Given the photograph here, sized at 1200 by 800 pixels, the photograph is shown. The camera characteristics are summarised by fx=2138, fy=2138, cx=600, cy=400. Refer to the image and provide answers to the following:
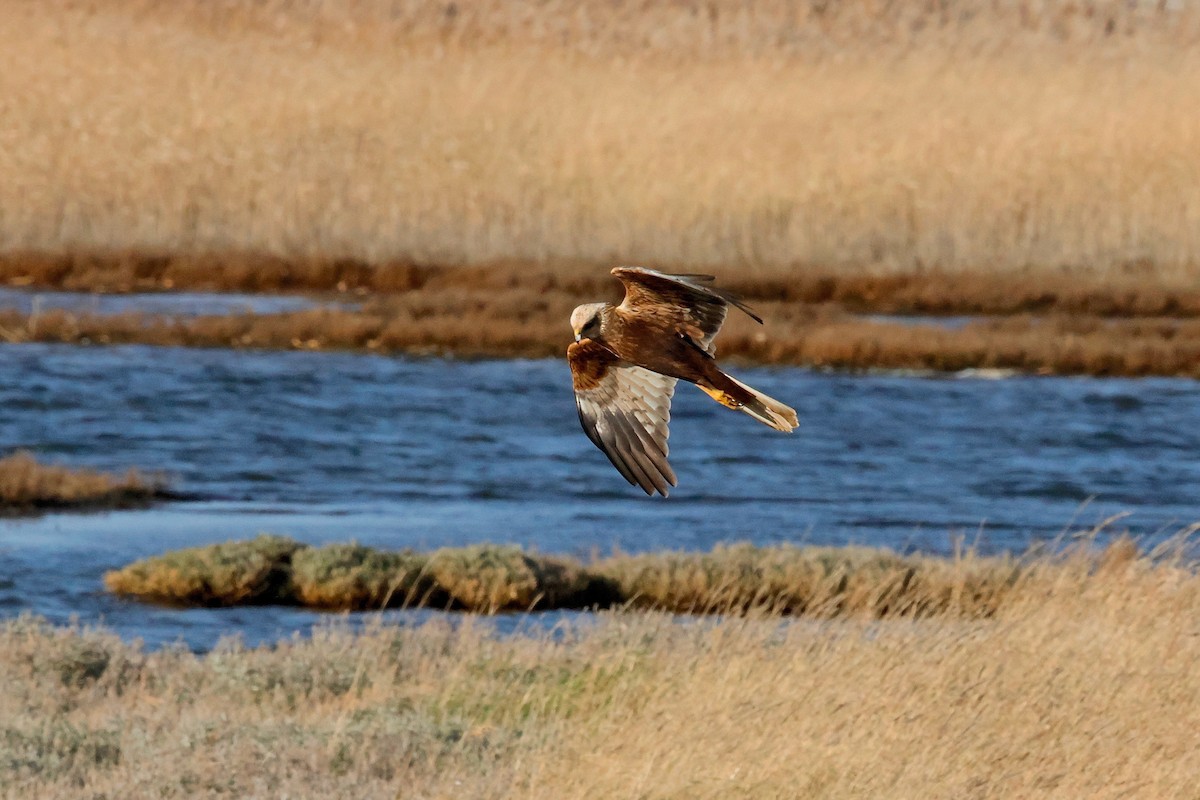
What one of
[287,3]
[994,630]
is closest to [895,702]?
[994,630]

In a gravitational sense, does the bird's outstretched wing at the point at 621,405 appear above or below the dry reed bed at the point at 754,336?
above

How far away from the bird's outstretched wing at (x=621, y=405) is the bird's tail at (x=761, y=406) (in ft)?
1.75

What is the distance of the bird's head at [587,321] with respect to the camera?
7.07m

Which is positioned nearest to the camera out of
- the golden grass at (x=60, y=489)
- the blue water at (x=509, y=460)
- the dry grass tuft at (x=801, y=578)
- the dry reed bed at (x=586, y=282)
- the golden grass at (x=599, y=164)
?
the dry grass tuft at (x=801, y=578)

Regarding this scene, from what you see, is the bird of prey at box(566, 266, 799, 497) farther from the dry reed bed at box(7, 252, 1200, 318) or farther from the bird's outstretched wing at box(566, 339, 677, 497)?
the dry reed bed at box(7, 252, 1200, 318)

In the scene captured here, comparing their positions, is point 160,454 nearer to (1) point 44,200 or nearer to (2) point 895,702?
(1) point 44,200

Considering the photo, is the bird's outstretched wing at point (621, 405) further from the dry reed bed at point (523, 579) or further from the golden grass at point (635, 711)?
the dry reed bed at point (523, 579)

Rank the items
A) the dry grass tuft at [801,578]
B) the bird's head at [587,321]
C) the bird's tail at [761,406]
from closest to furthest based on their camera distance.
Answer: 1. the bird's tail at [761,406]
2. the bird's head at [587,321]
3. the dry grass tuft at [801,578]

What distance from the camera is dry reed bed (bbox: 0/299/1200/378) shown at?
2283cm

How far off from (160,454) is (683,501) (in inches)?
177

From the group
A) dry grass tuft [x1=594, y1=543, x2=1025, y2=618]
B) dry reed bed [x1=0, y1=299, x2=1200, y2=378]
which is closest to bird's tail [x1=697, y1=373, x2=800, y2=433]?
dry grass tuft [x1=594, y1=543, x2=1025, y2=618]

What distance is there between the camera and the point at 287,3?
37500 millimetres

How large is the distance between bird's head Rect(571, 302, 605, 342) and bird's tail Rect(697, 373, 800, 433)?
548mm

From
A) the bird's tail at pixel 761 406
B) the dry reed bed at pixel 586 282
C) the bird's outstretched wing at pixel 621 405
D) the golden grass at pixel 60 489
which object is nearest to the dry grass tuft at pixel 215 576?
the golden grass at pixel 60 489
